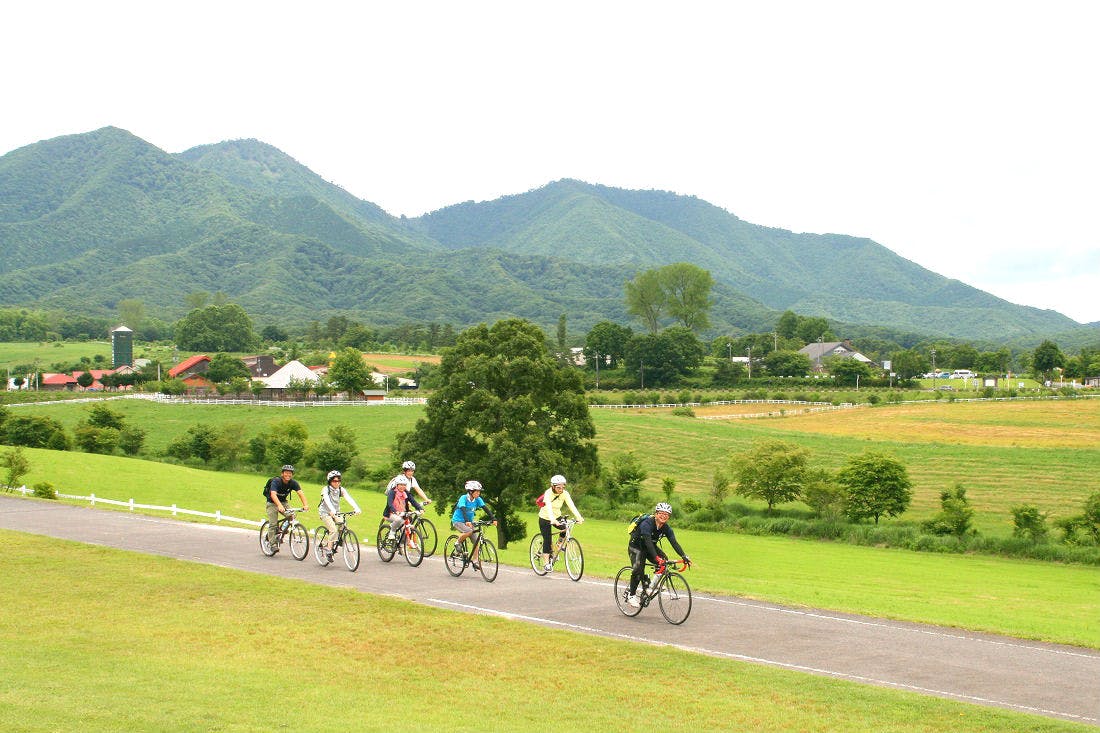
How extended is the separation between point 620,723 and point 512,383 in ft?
91.6

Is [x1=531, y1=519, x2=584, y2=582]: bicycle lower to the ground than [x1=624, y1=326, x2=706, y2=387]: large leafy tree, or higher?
lower

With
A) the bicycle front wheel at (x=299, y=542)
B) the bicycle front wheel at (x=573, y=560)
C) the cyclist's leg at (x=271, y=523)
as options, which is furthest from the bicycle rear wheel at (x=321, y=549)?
the bicycle front wheel at (x=573, y=560)

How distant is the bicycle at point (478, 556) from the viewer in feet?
71.2

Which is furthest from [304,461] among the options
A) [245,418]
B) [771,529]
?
[771,529]

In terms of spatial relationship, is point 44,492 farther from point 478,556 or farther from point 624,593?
point 624,593

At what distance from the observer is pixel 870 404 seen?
125312 millimetres

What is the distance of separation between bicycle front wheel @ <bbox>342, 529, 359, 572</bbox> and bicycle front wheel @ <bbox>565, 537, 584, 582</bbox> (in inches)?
186

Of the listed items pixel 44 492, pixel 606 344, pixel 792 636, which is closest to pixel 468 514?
pixel 792 636

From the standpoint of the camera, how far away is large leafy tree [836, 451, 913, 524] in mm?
56969

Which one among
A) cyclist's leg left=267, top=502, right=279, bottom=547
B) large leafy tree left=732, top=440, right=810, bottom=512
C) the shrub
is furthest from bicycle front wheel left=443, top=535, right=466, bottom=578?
Answer: large leafy tree left=732, top=440, right=810, bottom=512

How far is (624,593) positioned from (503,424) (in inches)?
809

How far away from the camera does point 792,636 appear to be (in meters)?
16.4

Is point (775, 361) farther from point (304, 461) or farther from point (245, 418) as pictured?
point (304, 461)

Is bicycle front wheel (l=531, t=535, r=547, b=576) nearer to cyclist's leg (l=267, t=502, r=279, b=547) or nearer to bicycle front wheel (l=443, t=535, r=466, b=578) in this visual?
bicycle front wheel (l=443, t=535, r=466, b=578)
